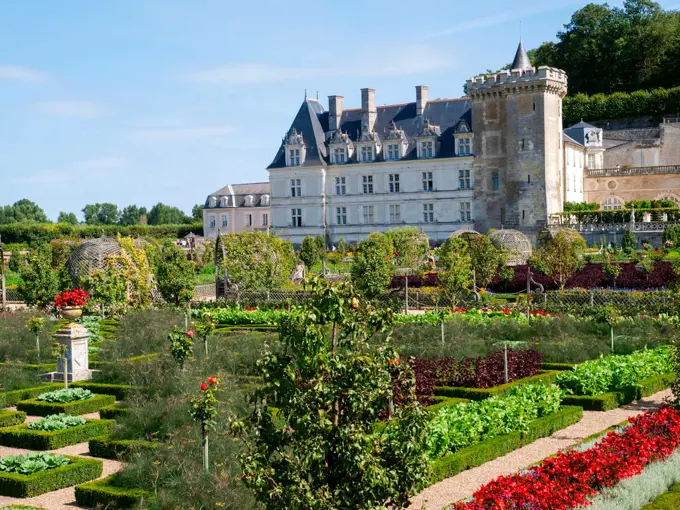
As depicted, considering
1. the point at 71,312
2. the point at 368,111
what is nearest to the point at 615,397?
the point at 71,312

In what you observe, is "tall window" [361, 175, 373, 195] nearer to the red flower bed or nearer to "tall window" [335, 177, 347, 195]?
"tall window" [335, 177, 347, 195]

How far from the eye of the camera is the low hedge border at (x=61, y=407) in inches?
574

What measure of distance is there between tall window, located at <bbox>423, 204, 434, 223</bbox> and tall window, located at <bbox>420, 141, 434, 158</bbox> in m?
2.91

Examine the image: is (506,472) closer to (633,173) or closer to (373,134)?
(373,134)

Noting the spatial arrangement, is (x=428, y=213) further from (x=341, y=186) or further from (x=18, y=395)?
(x=18, y=395)

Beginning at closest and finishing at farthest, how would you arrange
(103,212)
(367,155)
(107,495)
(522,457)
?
1. (107,495)
2. (522,457)
3. (367,155)
4. (103,212)

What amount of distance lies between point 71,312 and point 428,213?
31210 millimetres

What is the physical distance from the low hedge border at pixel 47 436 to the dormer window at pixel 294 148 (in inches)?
1717

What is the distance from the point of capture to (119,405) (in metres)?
14.2

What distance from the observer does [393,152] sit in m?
53.6

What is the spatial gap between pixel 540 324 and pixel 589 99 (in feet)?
166

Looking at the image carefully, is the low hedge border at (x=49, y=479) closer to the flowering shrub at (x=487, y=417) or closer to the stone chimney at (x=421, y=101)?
the flowering shrub at (x=487, y=417)

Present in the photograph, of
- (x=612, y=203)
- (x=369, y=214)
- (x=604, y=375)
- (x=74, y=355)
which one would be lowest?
(x=604, y=375)

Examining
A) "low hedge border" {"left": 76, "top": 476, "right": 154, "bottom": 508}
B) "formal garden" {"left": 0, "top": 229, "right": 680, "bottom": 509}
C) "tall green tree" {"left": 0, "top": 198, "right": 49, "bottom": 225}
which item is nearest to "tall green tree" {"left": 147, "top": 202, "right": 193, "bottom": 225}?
"tall green tree" {"left": 0, "top": 198, "right": 49, "bottom": 225}
